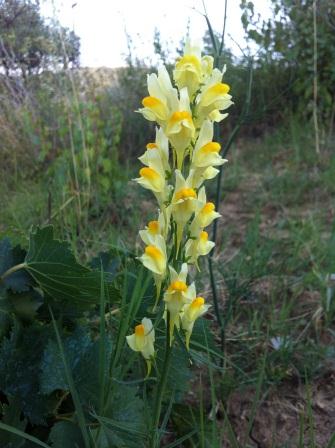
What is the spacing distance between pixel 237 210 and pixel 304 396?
1.71 metres

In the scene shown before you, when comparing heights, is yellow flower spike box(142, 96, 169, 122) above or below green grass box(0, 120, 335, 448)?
above

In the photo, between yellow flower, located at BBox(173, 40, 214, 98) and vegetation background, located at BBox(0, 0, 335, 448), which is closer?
yellow flower, located at BBox(173, 40, 214, 98)

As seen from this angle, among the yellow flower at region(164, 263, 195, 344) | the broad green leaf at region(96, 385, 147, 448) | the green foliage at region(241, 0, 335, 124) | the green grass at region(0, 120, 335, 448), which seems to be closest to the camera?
the yellow flower at region(164, 263, 195, 344)

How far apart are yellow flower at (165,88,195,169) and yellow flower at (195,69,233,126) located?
0.04 meters

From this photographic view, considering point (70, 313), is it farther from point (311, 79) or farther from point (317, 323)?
point (311, 79)

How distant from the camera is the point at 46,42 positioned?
9.61ft

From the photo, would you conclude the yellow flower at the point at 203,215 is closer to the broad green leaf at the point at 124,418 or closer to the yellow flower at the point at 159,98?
the yellow flower at the point at 159,98

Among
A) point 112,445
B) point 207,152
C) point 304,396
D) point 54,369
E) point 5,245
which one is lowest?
point 304,396

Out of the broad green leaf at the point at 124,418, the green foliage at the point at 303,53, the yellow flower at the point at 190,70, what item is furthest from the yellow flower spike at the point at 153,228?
the green foliage at the point at 303,53

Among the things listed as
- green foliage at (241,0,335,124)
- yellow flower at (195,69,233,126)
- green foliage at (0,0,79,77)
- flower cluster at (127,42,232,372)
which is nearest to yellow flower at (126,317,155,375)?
flower cluster at (127,42,232,372)

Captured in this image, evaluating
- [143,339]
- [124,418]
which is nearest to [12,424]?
[124,418]

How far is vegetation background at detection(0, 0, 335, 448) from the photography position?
38.1 inches

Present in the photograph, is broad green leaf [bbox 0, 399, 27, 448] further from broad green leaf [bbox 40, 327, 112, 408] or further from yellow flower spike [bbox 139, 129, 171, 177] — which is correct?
yellow flower spike [bbox 139, 129, 171, 177]

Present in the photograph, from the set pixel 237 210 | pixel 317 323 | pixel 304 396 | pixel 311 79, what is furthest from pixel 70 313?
pixel 311 79
